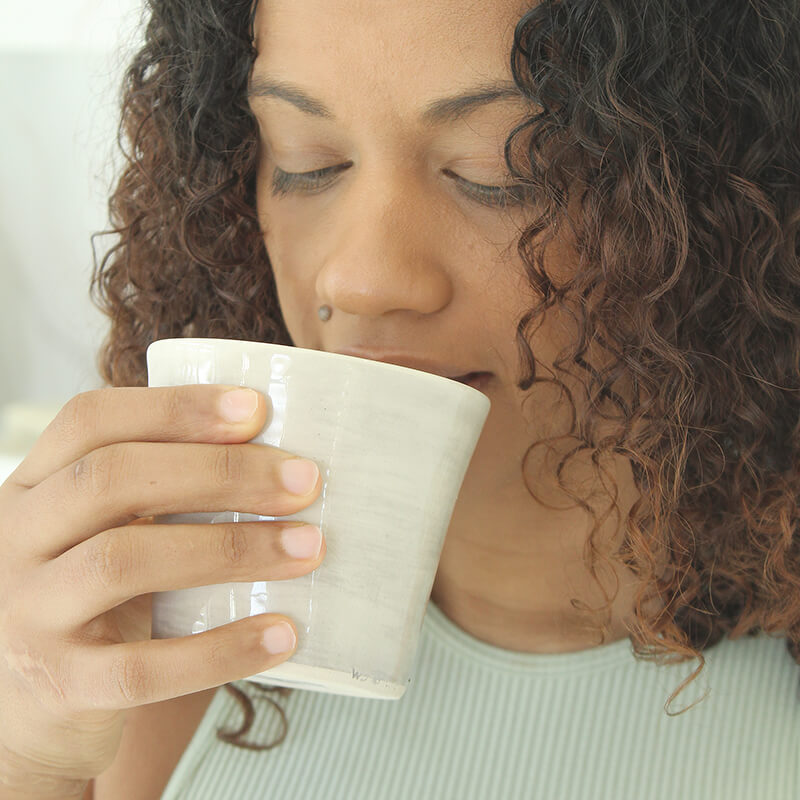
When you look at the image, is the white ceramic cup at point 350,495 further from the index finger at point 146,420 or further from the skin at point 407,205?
the skin at point 407,205

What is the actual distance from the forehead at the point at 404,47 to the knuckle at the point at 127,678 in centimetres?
43

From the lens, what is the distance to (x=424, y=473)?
584 mm

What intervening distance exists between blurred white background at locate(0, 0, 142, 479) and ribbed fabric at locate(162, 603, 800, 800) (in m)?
0.72

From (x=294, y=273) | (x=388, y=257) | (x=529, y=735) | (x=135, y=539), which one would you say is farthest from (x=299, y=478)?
(x=529, y=735)

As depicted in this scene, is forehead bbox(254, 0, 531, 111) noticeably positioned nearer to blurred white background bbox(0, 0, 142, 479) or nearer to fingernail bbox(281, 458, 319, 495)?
fingernail bbox(281, 458, 319, 495)

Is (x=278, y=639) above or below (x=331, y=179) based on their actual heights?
below

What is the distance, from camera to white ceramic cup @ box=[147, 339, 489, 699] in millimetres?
560

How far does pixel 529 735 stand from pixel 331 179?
1.82 feet

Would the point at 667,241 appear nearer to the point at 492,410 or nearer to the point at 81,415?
the point at 492,410

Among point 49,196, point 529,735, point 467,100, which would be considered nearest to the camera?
point 467,100

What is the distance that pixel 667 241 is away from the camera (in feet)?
2.26

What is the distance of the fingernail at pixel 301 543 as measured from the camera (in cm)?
56

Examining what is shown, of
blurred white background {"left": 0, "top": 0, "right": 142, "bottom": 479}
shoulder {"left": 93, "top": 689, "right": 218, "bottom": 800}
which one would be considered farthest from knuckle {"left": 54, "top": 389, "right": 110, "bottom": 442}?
blurred white background {"left": 0, "top": 0, "right": 142, "bottom": 479}

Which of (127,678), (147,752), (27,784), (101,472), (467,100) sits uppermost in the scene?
(467,100)
